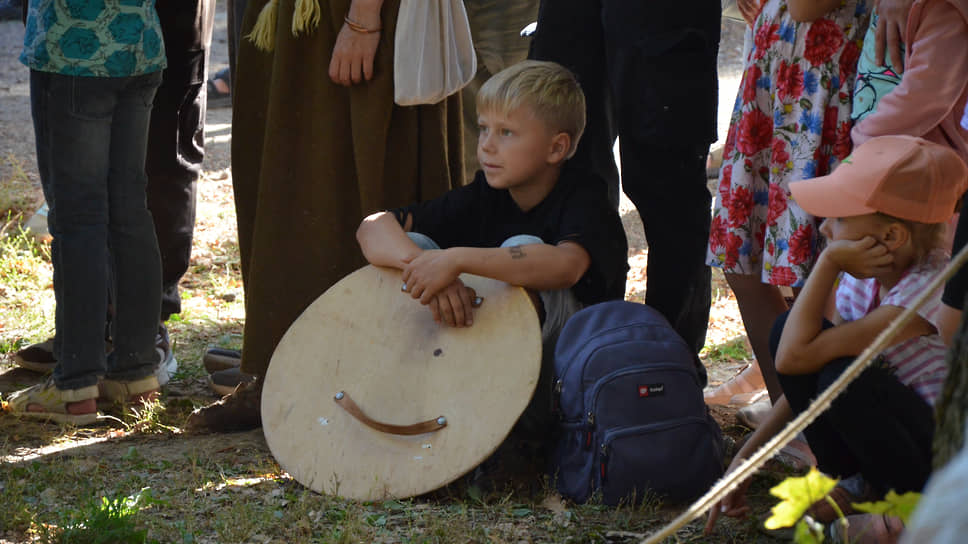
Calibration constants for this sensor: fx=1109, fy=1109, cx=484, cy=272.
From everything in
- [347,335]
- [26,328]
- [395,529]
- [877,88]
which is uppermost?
[877,88]

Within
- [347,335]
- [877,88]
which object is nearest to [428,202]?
[347,335]

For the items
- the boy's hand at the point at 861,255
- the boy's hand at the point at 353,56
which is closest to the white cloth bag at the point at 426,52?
the boy's hand at the point at 353,56

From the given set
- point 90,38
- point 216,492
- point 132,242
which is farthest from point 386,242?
point 90,38

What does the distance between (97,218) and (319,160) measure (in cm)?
71

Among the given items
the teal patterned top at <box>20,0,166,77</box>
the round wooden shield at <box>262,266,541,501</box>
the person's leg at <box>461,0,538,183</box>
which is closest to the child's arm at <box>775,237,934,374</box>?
the round wooden shield at <box>262,266,541,501</box>

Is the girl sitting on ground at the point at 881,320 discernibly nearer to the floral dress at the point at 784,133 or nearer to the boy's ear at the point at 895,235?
the boy's ear at the point at 895,235

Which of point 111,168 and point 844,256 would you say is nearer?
point 844,256

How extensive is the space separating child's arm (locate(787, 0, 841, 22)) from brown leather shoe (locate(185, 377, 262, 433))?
6.25 ft

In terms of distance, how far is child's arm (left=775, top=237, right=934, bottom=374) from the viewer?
226 centimetres

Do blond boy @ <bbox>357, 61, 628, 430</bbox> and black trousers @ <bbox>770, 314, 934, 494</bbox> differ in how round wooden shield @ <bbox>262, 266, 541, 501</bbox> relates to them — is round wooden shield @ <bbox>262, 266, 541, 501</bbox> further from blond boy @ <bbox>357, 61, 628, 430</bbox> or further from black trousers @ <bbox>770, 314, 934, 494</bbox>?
black trousers @ <bbox>770, 314, 934, 494</bbox>

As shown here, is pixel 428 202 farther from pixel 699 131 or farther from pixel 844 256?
pixel 844 256

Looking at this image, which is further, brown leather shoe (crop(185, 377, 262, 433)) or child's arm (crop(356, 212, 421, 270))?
brown leather shoe (crop(185, 377, 262, 433))

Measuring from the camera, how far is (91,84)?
10.7 feet

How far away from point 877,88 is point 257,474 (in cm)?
190
